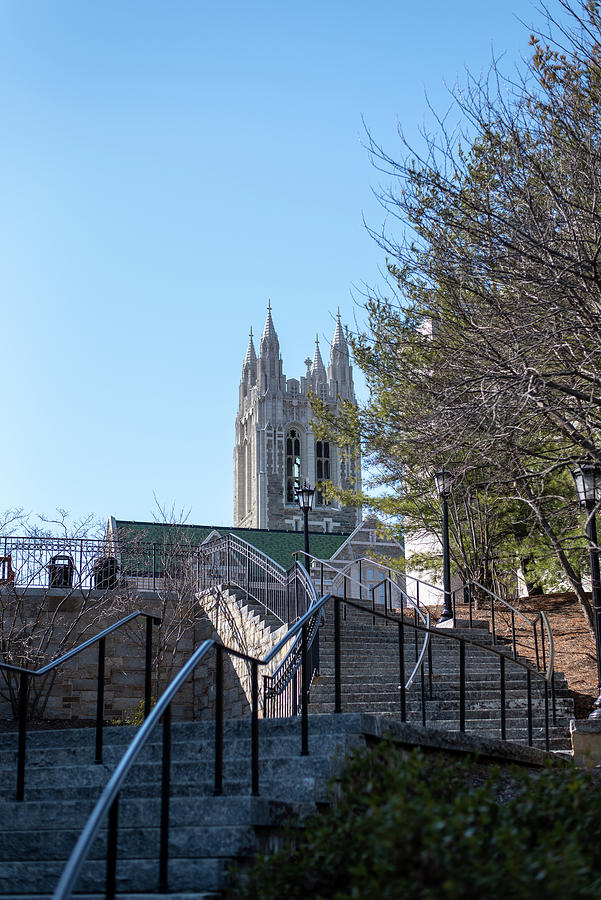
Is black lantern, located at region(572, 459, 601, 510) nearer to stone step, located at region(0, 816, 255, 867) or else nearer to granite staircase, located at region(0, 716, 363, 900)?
granite staircase, located at region(0, 716, 363, 900)

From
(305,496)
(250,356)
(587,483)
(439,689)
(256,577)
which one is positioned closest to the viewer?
(439,689)

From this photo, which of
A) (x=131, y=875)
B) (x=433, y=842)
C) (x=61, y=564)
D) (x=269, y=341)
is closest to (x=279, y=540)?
(x=61, y=564)

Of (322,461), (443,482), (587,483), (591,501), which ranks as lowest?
(591,501)

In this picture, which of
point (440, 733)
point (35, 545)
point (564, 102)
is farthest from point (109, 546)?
point (440, 733)

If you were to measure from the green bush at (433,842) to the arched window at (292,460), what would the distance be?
73381 mm

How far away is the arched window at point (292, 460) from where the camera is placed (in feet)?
259

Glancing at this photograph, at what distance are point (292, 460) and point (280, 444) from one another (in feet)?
6.14

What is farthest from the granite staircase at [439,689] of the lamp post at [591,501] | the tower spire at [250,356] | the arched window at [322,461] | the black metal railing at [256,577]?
the tower spire at [250,356]

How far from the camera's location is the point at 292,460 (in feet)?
265

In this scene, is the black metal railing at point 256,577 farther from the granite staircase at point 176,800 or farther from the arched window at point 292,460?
the arched window at point 292,460

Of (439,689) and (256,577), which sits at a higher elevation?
(256,577)

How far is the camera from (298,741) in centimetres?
639

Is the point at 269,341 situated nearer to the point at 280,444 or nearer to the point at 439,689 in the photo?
the point at 280,444

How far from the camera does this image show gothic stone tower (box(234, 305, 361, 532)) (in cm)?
7750
